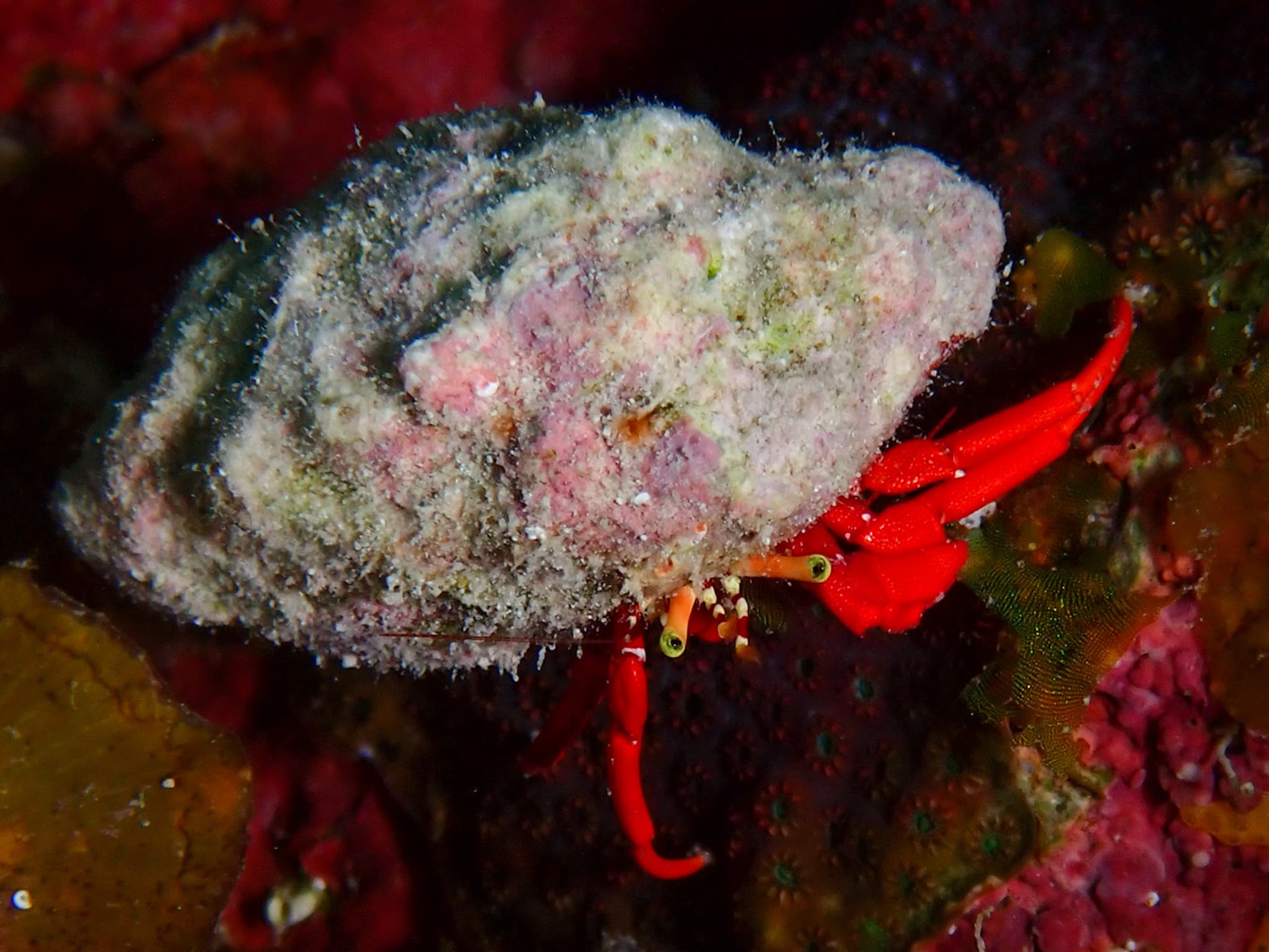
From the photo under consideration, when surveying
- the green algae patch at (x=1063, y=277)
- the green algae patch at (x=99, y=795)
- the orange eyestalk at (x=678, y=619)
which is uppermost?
the green algae patch at (x=99, y=795)

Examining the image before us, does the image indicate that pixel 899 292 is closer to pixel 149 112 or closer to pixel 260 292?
pixel 260 292

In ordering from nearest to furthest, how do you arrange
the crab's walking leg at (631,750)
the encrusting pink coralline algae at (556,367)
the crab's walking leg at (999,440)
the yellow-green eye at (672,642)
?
1. the encrusting pink coralline algae at (556,367)
2. the yellow-green eye at (672,642)
3. the crab's walking leg at (999,440)
4. the crab's walking leg at (631,750)

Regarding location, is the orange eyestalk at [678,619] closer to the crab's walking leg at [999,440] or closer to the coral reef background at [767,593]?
the crab's walking leg at [999,440]

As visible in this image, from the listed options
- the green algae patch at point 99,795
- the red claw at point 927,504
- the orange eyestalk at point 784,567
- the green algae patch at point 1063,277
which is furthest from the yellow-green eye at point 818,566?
the green algae patch at point 99,795

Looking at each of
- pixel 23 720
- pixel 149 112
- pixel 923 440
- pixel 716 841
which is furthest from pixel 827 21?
pixel 23 720

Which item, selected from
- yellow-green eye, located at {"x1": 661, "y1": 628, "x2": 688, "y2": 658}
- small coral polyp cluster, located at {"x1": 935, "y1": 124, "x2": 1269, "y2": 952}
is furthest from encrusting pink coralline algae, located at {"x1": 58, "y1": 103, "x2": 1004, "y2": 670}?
small coral polyp cluster, located at {"x1": 935, "y1": 124, "x2": 1269, "y2": 952}

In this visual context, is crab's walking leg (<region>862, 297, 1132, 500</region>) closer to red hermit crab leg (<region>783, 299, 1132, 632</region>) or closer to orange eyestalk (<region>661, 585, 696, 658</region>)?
red hermit crab leg (<region>783, 299, 1132, 632</region>)

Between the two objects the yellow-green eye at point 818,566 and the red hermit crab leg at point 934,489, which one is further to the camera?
the red hermit crab leg at point 934,489

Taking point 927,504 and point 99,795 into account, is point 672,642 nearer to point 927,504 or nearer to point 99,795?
point 927,504
